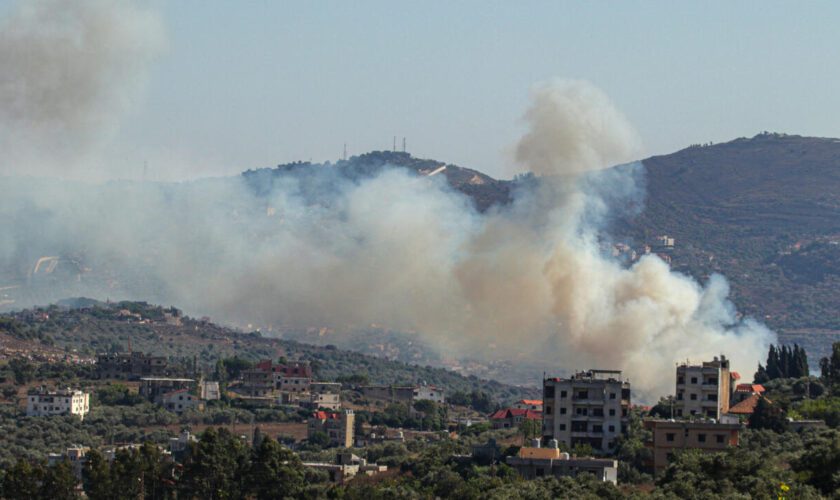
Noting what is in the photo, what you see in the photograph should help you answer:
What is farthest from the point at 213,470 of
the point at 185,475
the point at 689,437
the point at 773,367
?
the point at 773,367

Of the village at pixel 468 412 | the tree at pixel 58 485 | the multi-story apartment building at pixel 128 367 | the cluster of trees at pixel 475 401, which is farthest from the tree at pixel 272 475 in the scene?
the cluster of trees at pixel 475 401

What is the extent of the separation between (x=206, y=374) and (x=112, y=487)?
67.1 meters

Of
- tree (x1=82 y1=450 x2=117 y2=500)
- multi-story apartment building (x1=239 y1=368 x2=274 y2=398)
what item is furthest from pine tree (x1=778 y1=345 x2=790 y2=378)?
tree (x1=82 y1=450 x2=117 y2=500)

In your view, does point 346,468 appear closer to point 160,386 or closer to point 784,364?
point 784,364

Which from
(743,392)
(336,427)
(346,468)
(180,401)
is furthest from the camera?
(180,401)

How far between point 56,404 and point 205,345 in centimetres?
6658

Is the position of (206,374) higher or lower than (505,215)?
lower

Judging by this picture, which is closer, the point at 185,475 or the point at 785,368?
the point at 185,475

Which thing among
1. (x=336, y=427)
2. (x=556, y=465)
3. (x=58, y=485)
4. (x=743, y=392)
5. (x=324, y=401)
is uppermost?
(x=743, y=392)

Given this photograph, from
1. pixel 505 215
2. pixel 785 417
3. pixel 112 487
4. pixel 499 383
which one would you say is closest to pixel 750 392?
pixel 785 417

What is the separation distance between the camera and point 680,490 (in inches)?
2511

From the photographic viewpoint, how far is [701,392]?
90750mm

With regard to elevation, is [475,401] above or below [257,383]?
below

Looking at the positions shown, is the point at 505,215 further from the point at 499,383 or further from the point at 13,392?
the point at 13,392
